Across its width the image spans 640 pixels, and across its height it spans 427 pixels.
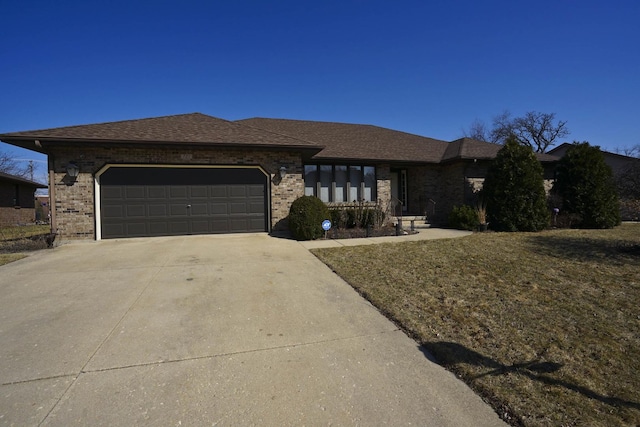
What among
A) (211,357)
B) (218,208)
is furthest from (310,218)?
(211,357)

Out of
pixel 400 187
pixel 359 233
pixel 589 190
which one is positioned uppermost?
pixel 400 187

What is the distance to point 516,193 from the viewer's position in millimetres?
11039

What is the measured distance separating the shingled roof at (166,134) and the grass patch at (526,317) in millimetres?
5286

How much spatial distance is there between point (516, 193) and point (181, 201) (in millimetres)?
11694

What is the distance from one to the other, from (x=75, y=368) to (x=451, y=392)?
3.23 m

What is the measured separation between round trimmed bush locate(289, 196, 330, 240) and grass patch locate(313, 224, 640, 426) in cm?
189

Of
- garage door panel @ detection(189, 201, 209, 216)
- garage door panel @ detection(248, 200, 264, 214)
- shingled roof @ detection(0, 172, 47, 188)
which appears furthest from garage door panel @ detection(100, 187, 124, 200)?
shingled roof @ detection(0, 172, 47, 188)

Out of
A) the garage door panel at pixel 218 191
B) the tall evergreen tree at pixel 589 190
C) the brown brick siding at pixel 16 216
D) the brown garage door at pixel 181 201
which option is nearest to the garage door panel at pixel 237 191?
the brown garage door at pixel 181 201

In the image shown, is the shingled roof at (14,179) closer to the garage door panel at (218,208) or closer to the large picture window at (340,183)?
the garage door panel at (218,208)

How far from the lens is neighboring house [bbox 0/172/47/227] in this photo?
2144 centimetres

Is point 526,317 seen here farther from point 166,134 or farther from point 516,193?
point 166,134

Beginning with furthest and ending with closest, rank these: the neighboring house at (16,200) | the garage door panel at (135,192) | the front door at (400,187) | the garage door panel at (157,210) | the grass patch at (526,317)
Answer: the neighboring house at (16,200) → the front door at (400,187) → the garage door panel at (157,210) → the garage door panel at (135,192) → the grass patch at (526,317)

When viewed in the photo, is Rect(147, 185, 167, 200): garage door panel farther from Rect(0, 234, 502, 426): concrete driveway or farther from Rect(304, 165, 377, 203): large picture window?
Rect(304, 165, 377, 203): large picture window

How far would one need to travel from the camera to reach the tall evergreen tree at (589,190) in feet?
38.5
